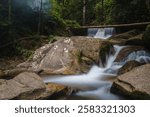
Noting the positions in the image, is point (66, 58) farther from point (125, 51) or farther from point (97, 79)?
point (125, 51)

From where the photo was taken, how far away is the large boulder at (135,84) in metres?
6.75

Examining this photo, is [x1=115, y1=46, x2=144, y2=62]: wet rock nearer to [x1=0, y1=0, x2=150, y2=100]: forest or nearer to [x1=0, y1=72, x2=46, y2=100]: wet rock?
[x1=0, y1=0, x2=150, y2=100]: forest

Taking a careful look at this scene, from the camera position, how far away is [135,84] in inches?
278

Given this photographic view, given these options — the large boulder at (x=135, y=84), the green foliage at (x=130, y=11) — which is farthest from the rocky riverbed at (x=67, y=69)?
the green foliage at (x=130, y=11)

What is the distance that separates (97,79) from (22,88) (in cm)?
387

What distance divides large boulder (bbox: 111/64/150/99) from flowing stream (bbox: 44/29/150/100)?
0.92 ft

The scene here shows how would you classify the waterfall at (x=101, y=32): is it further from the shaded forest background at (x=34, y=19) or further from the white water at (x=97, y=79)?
the white water at (x=97, y=79)

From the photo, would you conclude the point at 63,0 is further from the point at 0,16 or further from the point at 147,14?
the point at 0,16

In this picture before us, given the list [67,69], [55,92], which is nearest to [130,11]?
[67,69]

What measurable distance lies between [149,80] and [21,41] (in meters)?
8.66

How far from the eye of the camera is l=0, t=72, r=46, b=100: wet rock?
6480 mm

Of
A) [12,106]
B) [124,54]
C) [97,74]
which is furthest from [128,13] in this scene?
[12,106]

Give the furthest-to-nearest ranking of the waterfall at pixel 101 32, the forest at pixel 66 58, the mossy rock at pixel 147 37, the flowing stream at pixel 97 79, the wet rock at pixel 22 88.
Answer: the waterfall at pixel 101 32, the mossy rock at pixel 147 37, the flowing stream at pixel 97 79, the forest at pixel 66 58, the wet rock at pixel 22 88

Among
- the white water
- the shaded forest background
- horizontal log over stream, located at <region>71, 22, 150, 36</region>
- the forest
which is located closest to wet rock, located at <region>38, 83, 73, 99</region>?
the forest
